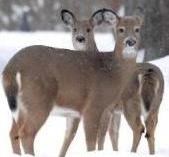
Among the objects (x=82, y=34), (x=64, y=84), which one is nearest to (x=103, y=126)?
(x=64, y=84)

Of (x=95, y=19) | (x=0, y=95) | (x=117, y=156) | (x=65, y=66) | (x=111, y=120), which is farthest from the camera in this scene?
(x=0, y=95)

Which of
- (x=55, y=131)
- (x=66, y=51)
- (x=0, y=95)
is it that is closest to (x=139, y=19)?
(x=66, y=51)

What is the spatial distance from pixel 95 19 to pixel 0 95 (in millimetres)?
2433

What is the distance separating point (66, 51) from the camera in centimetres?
1172

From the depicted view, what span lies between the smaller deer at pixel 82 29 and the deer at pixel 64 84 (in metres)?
1.28

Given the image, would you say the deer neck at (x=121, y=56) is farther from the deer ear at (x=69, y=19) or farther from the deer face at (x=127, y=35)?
the deer ear at (x=69, y=19)

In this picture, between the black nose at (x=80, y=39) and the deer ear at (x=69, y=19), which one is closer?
the black nose at (x=80, y=39)

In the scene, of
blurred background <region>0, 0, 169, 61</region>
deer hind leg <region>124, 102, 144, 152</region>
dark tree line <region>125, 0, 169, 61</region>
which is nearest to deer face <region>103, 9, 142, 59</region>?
deer hind leg <region>124, 102, 144, 152</region>

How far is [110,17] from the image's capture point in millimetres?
12938

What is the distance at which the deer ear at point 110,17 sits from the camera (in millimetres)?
12766

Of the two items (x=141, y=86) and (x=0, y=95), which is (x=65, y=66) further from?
(x=0, y=95)

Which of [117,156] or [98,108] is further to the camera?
[98,108]

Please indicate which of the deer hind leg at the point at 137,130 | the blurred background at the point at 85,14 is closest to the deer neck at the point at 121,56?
the deer hind leg at the point at 137,130

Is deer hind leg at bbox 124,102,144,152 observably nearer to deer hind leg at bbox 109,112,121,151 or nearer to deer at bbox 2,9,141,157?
deer hind leg at bbox 109,112,121,151
